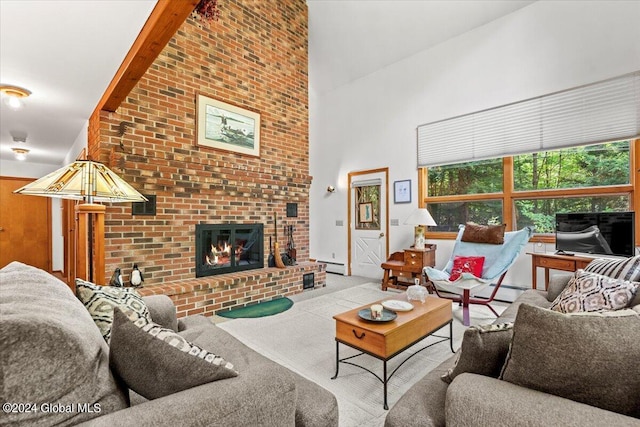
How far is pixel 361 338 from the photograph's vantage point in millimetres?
1947

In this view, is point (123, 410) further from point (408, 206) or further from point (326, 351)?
point (408, 206)

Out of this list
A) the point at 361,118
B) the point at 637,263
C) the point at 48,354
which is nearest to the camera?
the point at 48,354

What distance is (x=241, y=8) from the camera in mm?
4055

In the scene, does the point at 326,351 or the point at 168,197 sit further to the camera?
the point at 168,197

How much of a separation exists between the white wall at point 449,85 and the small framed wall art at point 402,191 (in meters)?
0.09

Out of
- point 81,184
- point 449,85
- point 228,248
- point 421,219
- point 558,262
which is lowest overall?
point 558,262

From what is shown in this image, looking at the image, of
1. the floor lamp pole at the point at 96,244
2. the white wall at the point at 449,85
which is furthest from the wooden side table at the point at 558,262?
the floor lamp pole at the point at 96,244

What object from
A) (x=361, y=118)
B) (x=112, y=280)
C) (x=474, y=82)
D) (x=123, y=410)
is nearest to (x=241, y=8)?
(x=361, y=118)

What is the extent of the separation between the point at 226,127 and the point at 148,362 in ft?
11.1

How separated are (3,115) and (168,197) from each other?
1.99 m

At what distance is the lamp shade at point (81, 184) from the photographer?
5.86 ft

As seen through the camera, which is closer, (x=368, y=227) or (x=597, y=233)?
(x=597, y=233)

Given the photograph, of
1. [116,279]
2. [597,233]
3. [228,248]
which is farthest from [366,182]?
[116,279]

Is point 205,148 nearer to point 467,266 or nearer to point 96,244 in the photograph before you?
point 96,244
